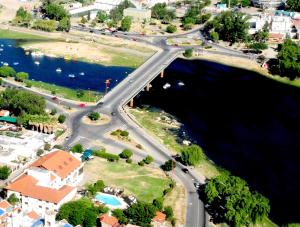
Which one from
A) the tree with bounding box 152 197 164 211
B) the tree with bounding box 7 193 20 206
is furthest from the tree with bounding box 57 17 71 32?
the tree with bounding box 152 197 164 211

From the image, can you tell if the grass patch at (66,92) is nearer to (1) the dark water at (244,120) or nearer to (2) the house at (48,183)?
(1) the dark water at (244,120)

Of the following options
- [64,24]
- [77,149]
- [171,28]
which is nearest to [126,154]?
[77,149]

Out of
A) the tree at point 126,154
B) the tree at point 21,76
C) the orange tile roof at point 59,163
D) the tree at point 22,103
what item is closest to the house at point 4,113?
the tree at point 22,103

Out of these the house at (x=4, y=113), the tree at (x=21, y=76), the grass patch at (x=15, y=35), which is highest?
the grass patch at (x=15, y=35)

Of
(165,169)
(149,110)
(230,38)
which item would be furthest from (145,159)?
(230,38)

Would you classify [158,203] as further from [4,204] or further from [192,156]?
[4,204]

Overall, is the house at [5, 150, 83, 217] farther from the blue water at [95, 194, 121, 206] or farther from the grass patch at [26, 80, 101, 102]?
the grass patch at [26, 80, 101, 102]

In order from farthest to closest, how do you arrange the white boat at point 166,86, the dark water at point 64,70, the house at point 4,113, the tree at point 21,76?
the white boat at point 166,86, the dark water at point 64,70, the tree at point 21,76, the house at point 4,113
